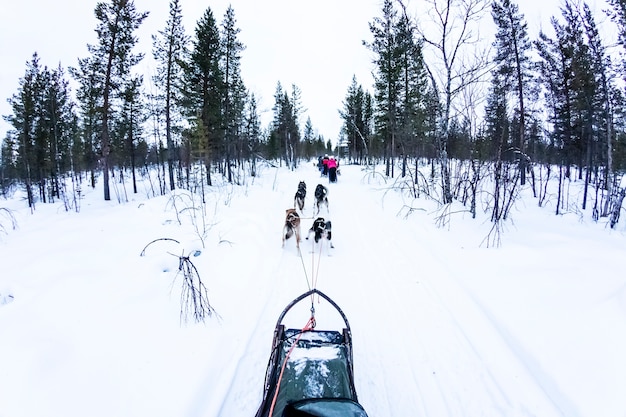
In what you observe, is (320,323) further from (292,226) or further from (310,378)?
(292,226)

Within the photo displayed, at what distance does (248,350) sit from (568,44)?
2077 centimetres

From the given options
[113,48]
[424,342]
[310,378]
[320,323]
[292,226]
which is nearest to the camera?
[310,378]

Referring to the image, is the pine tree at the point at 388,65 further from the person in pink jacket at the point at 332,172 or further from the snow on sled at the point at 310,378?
the snow on sled at the point at 310,378

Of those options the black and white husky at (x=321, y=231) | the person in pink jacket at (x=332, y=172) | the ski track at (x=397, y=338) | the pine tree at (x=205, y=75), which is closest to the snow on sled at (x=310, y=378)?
the ski track at (x=397, y=338)

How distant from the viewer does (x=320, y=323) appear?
394 centimetres

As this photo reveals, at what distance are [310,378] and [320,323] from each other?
1.62 meters

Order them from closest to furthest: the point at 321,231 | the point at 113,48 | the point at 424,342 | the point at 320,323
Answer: the point at 424,342, the point at 320,323, the point at 321,231, the point at 113,48

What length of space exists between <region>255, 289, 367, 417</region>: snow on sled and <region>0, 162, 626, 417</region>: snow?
20.4 inches

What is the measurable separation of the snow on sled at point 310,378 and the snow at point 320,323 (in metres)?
0.52

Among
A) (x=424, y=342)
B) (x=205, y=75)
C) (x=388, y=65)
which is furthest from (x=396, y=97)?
(x=424, y=342)

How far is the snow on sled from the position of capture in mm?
1846

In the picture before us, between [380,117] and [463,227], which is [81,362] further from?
[380,117]

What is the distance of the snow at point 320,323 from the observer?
2.62 metres

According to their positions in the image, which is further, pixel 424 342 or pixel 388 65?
pixel 388 65
